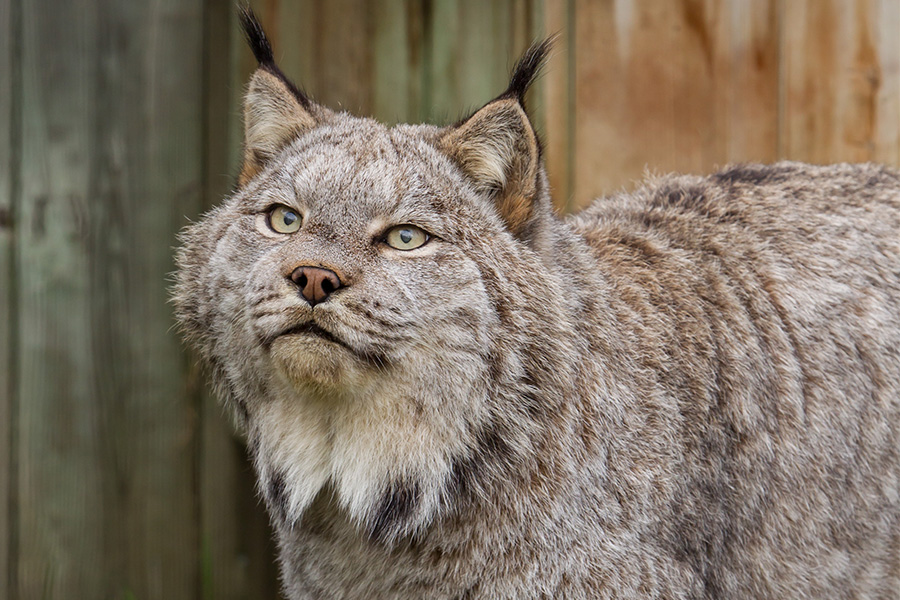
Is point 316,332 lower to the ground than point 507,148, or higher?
lower

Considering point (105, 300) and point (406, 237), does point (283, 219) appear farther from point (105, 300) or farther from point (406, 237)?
point (105, 300)

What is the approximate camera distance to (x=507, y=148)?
277 centimetres

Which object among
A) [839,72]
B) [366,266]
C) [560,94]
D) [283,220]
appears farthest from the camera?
[839,72]

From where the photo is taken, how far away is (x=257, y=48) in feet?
9.84

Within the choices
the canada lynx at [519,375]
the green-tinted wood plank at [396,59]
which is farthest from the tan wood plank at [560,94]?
the canada lynx at [519,375]

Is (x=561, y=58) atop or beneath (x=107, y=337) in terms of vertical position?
atop

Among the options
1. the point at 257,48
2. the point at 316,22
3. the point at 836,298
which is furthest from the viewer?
the point at 316,22

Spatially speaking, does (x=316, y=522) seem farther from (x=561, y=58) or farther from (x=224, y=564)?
(x=561, y=58)

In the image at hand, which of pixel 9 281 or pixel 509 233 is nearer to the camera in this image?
pixel 509 233

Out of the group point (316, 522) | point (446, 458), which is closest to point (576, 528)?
point (446, 458)

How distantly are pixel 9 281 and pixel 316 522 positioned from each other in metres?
1.54

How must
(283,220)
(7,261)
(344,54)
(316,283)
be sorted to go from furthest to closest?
1. (344,54)
2. (7,261)
3. (283,220)
4. (316,283)

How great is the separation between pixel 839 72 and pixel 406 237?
8.96 ft

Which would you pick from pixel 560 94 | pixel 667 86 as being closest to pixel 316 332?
pixel 560 94
